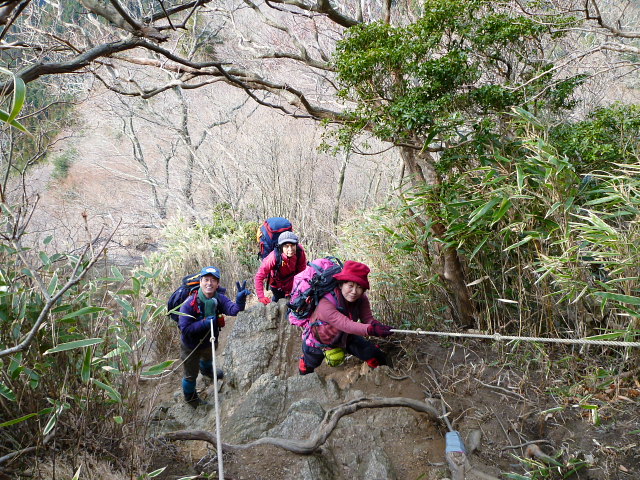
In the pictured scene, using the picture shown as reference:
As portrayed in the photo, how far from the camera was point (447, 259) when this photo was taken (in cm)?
367

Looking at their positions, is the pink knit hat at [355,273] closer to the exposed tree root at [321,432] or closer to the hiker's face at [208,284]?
the exposed tree root at [321,432]

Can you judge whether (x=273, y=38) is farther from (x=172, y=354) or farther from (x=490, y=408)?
(x=490, y=408)

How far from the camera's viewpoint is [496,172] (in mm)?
3213

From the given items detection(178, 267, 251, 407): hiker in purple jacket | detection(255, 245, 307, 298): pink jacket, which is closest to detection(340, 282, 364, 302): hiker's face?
detection(178, 267, 251, 407): hiker in purple jacket

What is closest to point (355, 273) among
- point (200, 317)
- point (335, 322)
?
point (335, 322)

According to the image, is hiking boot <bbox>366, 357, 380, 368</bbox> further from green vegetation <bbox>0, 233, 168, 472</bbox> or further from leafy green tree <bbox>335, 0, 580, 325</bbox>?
green vegetation <bbox>0, 233, 168, 472</bbox>

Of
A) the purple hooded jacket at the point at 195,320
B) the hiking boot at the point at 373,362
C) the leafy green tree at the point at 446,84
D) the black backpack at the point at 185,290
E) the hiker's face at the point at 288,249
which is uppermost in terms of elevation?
the leafy green tree at the point at 446,84

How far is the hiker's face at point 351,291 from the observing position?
328cm

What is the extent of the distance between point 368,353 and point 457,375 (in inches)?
26.4

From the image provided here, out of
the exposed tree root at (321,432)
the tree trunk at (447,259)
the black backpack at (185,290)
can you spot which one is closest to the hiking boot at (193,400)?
the black backpack at (185,290)

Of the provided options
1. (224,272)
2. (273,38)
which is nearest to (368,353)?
(224,272)

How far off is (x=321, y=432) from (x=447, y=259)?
170 centimetres

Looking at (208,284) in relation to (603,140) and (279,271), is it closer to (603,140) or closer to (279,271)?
(279,271)

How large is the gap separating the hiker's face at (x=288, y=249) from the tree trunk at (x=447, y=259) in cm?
136
